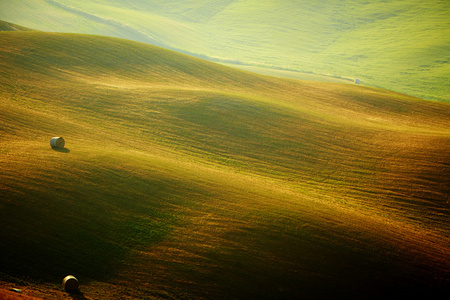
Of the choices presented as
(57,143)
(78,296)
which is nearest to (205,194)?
(78,296)

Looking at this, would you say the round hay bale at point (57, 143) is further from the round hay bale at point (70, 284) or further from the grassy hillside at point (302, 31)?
the grassy hillside at point (302, 31)

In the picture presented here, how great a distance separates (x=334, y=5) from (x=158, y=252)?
92.2m

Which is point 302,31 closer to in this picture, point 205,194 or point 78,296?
point 205,194

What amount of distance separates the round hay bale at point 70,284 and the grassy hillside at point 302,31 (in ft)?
159

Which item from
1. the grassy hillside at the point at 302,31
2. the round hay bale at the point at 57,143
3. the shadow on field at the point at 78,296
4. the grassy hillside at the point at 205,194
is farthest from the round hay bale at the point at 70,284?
the grassy hillside at the point at 302,31

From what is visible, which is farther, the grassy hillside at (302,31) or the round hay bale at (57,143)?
the grassy hillside at (302,31)

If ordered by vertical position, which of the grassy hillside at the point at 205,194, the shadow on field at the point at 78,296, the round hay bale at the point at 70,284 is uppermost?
the grassy hillside at the point at 205,194

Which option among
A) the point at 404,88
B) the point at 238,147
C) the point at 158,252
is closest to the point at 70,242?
the point at 158,252

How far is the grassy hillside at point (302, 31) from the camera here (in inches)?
2211

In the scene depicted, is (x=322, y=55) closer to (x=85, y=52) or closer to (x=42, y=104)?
(x=85, y=52)

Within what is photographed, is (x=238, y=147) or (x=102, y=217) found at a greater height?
(x=238, y=147)

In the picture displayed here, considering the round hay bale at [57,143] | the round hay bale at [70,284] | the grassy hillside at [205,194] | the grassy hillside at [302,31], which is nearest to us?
the round hay bale at [70,284]

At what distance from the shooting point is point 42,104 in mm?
17062

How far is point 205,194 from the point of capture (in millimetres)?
10805
